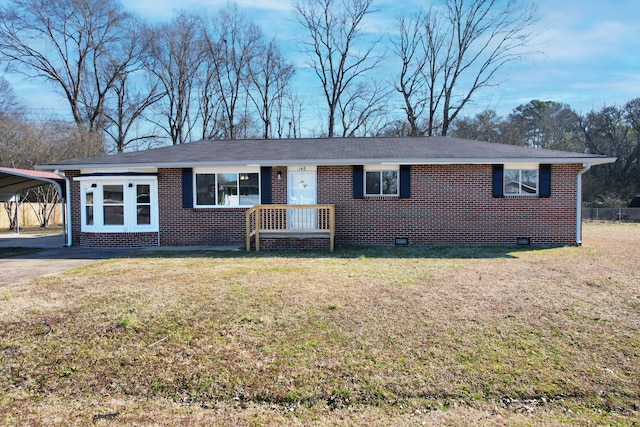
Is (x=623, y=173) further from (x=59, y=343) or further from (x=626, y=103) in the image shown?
(x=59, y=343)

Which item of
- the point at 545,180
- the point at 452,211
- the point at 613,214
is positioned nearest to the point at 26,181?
the point at 452,211

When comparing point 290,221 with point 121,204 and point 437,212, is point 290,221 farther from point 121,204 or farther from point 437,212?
point 121,204

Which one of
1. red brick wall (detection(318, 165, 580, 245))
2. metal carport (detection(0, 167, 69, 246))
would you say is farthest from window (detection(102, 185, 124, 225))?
red brick wall (detection(318, 165, 580, 245))

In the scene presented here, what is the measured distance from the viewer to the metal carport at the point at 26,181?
1231 cm

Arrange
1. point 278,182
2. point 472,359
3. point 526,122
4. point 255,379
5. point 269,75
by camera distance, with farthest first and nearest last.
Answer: point 526,122, point 269,75, point 278,182, point 472,359, point 255,379

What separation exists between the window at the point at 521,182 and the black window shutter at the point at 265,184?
22.4 ft

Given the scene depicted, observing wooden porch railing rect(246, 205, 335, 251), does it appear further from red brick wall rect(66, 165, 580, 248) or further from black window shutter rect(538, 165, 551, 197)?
black window shutter rect(538, 165, 551, 197)

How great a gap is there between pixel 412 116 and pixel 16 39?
90.5 ft

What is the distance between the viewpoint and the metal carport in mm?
12309

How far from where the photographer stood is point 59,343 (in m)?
3.99

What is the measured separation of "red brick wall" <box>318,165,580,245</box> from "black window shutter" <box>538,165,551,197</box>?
138mm

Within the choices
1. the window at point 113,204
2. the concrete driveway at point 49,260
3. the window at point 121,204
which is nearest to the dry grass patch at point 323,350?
the concrete driveway at point 49,260

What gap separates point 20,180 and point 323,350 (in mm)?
16115

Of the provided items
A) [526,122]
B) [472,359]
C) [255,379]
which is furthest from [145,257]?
[526,122]
